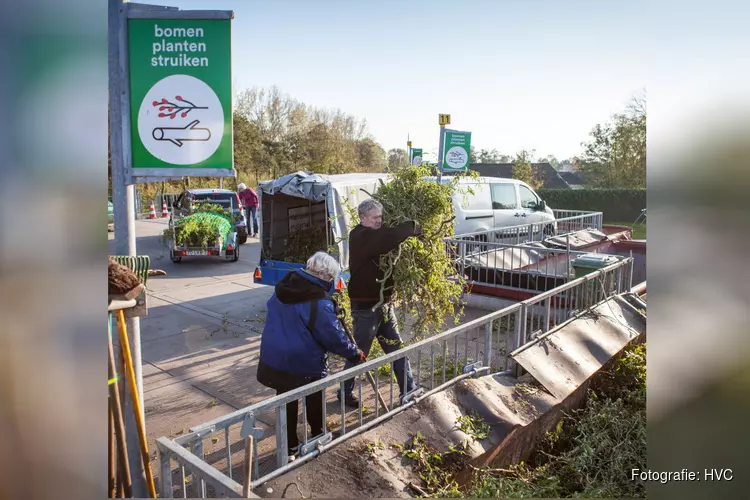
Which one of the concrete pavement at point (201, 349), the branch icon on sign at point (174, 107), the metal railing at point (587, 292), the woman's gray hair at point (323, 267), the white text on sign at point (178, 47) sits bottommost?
the concrete pavement at point (201, 349)

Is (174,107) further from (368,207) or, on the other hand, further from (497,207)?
(497,207)

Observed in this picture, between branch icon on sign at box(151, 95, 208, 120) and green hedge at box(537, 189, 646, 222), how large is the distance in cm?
2574

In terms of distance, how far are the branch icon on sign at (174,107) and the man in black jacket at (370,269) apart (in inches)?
72.6

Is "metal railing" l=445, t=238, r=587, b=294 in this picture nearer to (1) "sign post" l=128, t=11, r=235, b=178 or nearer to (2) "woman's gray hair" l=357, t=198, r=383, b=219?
(2) "woman's gray hair" l=357, t=198, r=383, b=219

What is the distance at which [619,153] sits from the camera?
A: 83.9ft

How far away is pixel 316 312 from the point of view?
143 inches

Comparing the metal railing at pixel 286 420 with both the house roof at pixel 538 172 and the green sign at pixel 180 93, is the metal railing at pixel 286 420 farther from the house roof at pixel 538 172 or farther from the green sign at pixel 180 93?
the house roof at pixel 538 172

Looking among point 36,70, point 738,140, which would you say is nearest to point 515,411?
point 738,140

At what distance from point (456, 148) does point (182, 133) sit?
25.8 ft

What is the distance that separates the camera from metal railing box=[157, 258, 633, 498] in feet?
8.66

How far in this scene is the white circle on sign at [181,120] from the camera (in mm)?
3025

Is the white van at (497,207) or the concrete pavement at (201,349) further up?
the white van at (497,207)

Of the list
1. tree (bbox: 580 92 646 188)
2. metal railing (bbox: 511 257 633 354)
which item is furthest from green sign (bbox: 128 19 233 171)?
tree (bbox: 580 92 646 188)

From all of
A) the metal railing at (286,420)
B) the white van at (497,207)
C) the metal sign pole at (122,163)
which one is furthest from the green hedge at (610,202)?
the metal sign pole at (122,163)
